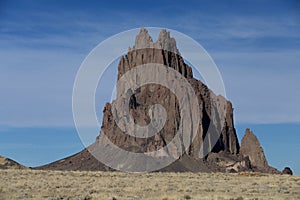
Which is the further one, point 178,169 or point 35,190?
point 178,169

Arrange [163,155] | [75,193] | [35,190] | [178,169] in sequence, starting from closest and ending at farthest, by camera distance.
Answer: [75,193] < [35,190] < [178,169] < [163,155]

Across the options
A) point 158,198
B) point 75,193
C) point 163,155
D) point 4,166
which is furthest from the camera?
point 163,155

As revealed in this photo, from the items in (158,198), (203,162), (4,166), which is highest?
(203,162)

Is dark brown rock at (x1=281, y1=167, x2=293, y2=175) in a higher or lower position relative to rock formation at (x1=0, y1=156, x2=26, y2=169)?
higher

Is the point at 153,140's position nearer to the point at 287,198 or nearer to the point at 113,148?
the point at 113,148

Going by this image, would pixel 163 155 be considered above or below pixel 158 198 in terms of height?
above

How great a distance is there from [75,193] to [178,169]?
437 feet

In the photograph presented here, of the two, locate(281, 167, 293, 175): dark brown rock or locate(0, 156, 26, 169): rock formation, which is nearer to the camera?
locate(0, 156, 26, 169): rock formation

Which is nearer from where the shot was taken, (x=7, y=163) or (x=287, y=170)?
(x=7, y=163)

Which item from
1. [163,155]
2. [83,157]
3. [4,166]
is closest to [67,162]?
[83,157]

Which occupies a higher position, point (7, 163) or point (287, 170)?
point (287, 170)

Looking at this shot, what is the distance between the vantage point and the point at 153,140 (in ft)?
655

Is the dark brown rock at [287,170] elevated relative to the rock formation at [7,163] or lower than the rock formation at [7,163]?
elevated

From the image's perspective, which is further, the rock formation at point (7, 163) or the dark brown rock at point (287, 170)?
the dark brown rock at point (287, 170)
